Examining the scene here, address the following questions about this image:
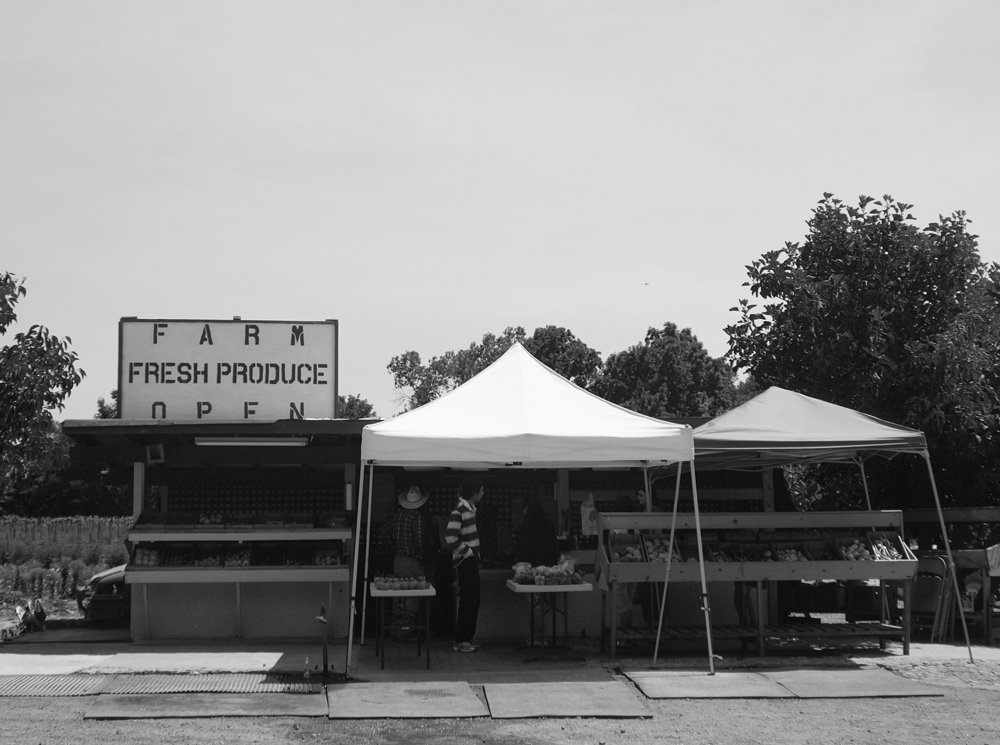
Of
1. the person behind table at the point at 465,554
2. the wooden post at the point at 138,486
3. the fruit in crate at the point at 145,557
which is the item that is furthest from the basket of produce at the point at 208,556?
the person behind table at the point at 465,554

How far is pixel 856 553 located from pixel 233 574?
261 inches

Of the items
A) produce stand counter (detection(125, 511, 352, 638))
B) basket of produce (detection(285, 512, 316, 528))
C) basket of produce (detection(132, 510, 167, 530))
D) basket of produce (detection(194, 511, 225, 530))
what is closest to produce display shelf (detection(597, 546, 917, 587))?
produce stand counter (detection(125, 511, 352, 638))

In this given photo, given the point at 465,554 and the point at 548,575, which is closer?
the point at 548,575

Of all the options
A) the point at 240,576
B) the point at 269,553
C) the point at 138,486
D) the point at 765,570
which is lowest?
the point at 240,576

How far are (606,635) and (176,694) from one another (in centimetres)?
471

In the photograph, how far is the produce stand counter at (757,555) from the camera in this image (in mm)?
10617

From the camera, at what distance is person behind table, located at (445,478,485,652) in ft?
35.6

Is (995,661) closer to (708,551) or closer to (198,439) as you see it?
(708,551)

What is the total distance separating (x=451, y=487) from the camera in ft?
42.4

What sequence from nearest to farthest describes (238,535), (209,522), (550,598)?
1. (550,598)
2. (238,535)
3. (209,522)

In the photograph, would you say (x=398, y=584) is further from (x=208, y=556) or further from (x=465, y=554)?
(x=208, y=556)

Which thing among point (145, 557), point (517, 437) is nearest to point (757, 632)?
point (517, 437)

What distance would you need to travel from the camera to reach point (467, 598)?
35.9 ft

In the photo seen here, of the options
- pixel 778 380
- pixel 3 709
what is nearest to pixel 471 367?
pixel 778 380
